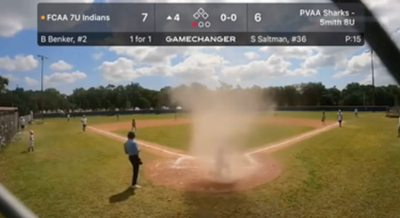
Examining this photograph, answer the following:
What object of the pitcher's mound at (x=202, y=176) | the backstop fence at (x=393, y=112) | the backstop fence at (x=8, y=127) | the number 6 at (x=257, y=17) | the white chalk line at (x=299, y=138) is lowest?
the pitcher's mound at (x=202, y=176)

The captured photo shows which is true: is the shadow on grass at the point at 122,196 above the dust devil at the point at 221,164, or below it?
below

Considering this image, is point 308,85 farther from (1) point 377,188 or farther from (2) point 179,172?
(2) point 179,172

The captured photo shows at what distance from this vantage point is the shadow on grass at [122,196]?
105 inches

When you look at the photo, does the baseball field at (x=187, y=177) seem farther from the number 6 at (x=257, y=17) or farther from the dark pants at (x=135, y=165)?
the number 6 at (x=257, y=17)

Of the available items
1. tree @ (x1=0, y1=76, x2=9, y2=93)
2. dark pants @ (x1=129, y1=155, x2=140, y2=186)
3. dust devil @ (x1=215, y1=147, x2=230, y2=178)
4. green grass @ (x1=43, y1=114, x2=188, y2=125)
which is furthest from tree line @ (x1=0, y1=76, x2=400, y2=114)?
dust devil @ (x1=215, y1=147, x2=230, y2=178)

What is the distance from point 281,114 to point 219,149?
2.71 feet

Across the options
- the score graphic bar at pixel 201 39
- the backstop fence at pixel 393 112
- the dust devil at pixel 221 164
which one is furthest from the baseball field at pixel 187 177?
the score graphic bar at pixel 201 39

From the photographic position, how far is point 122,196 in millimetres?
2711

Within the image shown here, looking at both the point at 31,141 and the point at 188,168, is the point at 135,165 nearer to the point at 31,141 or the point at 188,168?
the point at 188,168

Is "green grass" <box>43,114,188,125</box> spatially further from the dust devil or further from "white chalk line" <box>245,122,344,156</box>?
"white chalk line" <box>245,122,344,156</box>

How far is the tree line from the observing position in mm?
2781

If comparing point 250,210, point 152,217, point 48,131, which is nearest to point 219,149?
point 250,210
